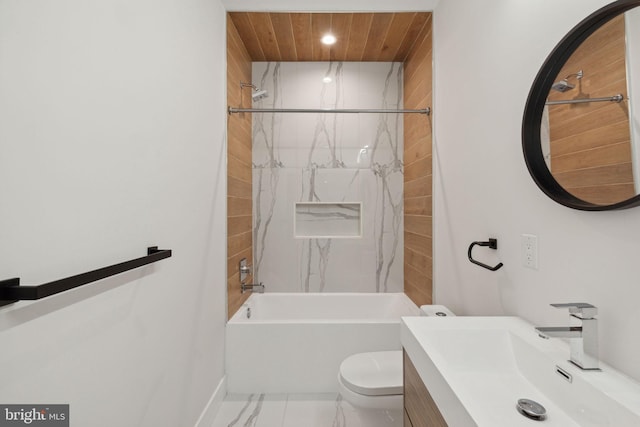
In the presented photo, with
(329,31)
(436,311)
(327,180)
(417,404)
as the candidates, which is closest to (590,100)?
(417,404)

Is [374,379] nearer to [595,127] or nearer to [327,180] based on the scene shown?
[595,127]

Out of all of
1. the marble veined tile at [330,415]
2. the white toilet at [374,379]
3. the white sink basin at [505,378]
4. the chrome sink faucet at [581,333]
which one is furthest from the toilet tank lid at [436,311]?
the chrome sink faucet at [581,333]

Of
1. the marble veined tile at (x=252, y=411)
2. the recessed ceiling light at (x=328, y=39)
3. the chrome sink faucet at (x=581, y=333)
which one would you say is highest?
the recessed ceiling light at (x=328, y=39)

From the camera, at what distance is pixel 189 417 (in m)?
1.57

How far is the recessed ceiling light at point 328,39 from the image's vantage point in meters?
2.45

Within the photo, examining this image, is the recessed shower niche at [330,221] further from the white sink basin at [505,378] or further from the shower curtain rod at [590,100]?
the shower curtain rod at [590,100]

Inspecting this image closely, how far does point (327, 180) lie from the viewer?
9.48 ft

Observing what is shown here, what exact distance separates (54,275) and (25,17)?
612 millimetres

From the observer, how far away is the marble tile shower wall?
2.88 meters

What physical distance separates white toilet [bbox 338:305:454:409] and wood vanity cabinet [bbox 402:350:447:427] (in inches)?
10.0

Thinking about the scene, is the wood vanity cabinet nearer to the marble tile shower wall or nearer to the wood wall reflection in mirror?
the wood wall reflection in mirror

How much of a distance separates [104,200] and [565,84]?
1.53m

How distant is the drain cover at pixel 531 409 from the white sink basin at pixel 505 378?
0.01 m

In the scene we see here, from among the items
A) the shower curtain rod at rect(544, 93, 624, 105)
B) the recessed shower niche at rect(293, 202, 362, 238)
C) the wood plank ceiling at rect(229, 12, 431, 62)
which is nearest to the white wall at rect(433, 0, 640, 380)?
the shower curtain rod at rect(544, 93, 624, 105)
